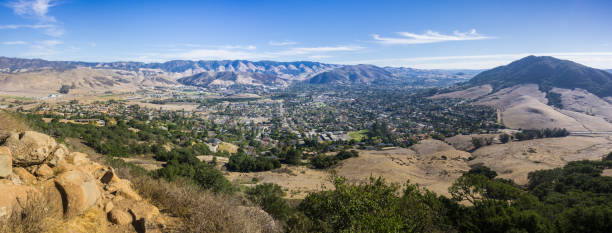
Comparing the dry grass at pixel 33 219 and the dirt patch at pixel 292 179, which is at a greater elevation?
the dry grass at pixel 33 219

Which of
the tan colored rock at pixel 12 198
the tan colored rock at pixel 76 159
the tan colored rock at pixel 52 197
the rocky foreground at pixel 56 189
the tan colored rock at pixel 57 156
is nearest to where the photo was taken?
the tan colored rock at pixel 12 198

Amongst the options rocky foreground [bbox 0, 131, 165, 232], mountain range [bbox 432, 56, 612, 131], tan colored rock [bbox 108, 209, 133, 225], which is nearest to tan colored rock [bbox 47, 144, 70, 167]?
rocky foreground [bbox 0, 131, 165, 232]

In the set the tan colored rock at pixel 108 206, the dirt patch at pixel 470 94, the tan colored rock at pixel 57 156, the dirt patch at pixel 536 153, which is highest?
the tan colored rock at pixel 57 156

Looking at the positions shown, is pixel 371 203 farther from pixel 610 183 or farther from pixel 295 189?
pixel 610 183

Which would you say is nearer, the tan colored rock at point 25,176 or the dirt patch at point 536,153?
the tan colored rock at point 25,176

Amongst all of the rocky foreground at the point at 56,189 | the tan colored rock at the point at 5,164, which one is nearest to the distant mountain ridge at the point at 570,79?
the rocky foreground at the point at 56,189

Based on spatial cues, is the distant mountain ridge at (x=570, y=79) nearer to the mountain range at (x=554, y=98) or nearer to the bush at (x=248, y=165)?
the mountain range at (x=554, y=98)

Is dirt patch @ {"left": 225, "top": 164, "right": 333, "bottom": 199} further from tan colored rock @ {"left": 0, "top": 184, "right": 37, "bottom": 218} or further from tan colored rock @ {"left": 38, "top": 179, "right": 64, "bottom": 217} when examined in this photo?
tan colored rock @ {"left": 0, "top": 184, "right": 37, "bottom": 218}
